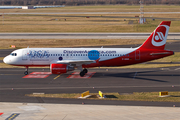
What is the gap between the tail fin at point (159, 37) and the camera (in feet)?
147

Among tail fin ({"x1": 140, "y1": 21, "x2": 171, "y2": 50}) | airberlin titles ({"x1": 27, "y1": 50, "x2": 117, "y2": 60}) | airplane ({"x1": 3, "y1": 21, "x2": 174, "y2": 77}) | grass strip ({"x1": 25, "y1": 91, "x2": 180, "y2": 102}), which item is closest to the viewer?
grass strip ({"x1": 25, "y1": 91, "x2": 180, "y2": 102})

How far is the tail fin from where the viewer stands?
44.7m

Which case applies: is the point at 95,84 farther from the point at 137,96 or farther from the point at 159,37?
the point at 159,37

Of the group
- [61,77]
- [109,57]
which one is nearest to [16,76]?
[61,77]

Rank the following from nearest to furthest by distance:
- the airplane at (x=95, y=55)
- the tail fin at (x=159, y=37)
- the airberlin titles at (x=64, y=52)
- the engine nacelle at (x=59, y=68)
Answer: the engine nacelle at (x=59, y=68) < the tail fin at (x=159, y=37) < the airplane at (x=95, y=55) < the airberlin titles at (x=64, y=52)

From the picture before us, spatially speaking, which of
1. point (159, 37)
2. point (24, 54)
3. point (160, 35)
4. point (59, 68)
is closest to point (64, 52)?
point (59, 68)

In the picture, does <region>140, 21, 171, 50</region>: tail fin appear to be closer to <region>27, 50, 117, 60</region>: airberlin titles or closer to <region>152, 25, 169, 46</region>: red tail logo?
<region>152, 25, 169, 46</region>: red tail logo

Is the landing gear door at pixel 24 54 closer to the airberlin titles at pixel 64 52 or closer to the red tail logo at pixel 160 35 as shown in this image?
the airberlin titles at pixel 64 52

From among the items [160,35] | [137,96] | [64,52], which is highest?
[160,35]

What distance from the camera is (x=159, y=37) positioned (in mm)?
44906

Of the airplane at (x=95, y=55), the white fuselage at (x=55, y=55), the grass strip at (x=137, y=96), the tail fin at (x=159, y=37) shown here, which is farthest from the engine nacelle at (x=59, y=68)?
the tail fin at (x=159, y=37)

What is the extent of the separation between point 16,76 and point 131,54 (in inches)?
785

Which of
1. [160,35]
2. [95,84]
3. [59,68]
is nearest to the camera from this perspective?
[95,84]

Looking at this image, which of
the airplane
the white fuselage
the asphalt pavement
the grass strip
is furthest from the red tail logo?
the grass strip
